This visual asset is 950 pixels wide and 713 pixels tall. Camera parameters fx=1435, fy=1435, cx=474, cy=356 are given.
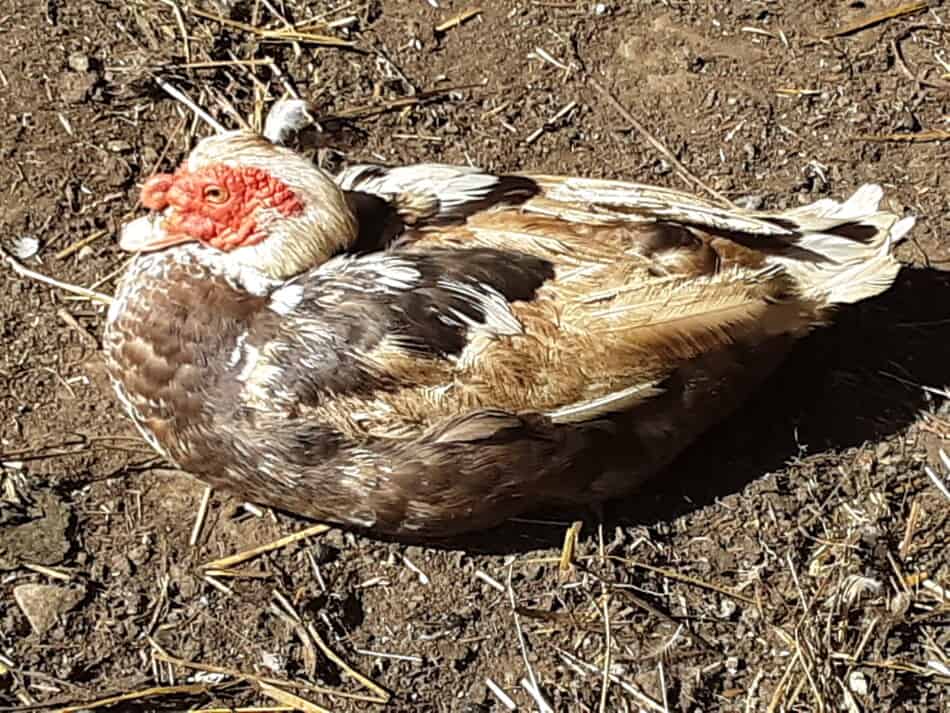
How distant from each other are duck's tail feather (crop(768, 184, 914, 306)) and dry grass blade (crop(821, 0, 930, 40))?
121 centimetres

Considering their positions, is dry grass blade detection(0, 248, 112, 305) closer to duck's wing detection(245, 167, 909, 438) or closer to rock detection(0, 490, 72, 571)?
rock detection(0, 490, 72, 571)

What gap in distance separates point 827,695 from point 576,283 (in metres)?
Result: 1.38

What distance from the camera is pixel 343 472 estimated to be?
371cm

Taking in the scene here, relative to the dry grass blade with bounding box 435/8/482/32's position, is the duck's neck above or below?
below

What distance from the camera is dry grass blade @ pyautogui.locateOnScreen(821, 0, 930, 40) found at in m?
5.14

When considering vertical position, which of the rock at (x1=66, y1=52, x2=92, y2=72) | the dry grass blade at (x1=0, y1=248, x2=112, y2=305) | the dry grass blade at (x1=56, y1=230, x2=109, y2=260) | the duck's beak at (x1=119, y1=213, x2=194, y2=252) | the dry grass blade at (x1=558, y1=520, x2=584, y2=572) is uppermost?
the rock at (x1=66, y1=52, x2=92, y2=72)

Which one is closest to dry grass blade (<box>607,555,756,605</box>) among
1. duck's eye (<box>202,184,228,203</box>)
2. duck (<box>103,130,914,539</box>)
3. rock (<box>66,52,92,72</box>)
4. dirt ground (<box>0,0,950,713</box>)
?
dirt ground (<box>0,0,950,713</box>)

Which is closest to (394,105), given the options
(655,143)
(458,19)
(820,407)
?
(458,19)

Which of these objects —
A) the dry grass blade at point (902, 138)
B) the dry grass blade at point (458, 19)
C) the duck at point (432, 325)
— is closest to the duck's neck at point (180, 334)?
the duck at point (432, 325)

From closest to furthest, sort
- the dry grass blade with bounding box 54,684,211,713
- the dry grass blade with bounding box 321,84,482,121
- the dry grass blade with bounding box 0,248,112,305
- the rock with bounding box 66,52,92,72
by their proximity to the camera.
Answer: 1. the dry grass blade with bounding box 54,684,211,713
2. the dry grass blade with bounding box 0,248,112,305
3. the rock with bounding box 66,52,92,72
4. the dry grass blade with bounding box 321,84,482,121

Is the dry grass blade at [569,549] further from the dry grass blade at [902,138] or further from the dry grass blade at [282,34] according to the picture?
the dry grass blade at [282,34]

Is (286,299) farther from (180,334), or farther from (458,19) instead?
(458,19)

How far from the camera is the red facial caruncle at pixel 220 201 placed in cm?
371

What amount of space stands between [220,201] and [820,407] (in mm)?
1965
